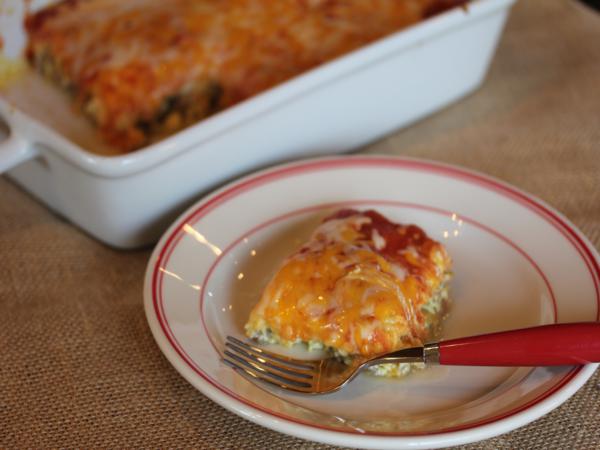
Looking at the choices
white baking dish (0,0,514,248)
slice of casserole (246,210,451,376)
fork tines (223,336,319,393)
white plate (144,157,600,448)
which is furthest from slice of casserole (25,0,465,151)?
fork tines (223,336,319,393)

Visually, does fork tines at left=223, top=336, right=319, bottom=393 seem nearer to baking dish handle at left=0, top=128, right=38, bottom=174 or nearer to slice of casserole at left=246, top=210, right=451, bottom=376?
slice of casserole at left=246, top=210, right=451, bottom=376

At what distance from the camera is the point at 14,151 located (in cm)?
125

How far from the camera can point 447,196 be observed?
4.27 ft

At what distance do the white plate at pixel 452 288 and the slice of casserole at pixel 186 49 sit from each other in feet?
1.08

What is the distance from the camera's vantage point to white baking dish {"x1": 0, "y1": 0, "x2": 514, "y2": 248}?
4.07ft

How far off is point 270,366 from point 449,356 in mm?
226

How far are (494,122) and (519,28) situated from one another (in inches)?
18.1

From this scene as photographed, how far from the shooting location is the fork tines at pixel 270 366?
97 centimetres

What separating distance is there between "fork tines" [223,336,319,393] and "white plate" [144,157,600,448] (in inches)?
0.6

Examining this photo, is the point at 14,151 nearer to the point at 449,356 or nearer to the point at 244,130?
the point at 244,130

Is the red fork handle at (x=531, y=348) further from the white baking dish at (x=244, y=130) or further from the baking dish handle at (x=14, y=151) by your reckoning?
the baking dish handle at (x=14, y=151)

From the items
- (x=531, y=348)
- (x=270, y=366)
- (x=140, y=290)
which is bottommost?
(x=140, y=290)

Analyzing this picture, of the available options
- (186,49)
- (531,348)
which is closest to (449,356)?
(531,348)

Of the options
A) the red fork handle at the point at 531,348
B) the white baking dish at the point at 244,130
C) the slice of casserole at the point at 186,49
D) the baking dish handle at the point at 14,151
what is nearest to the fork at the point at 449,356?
the red fork handle at the point at 531,348
